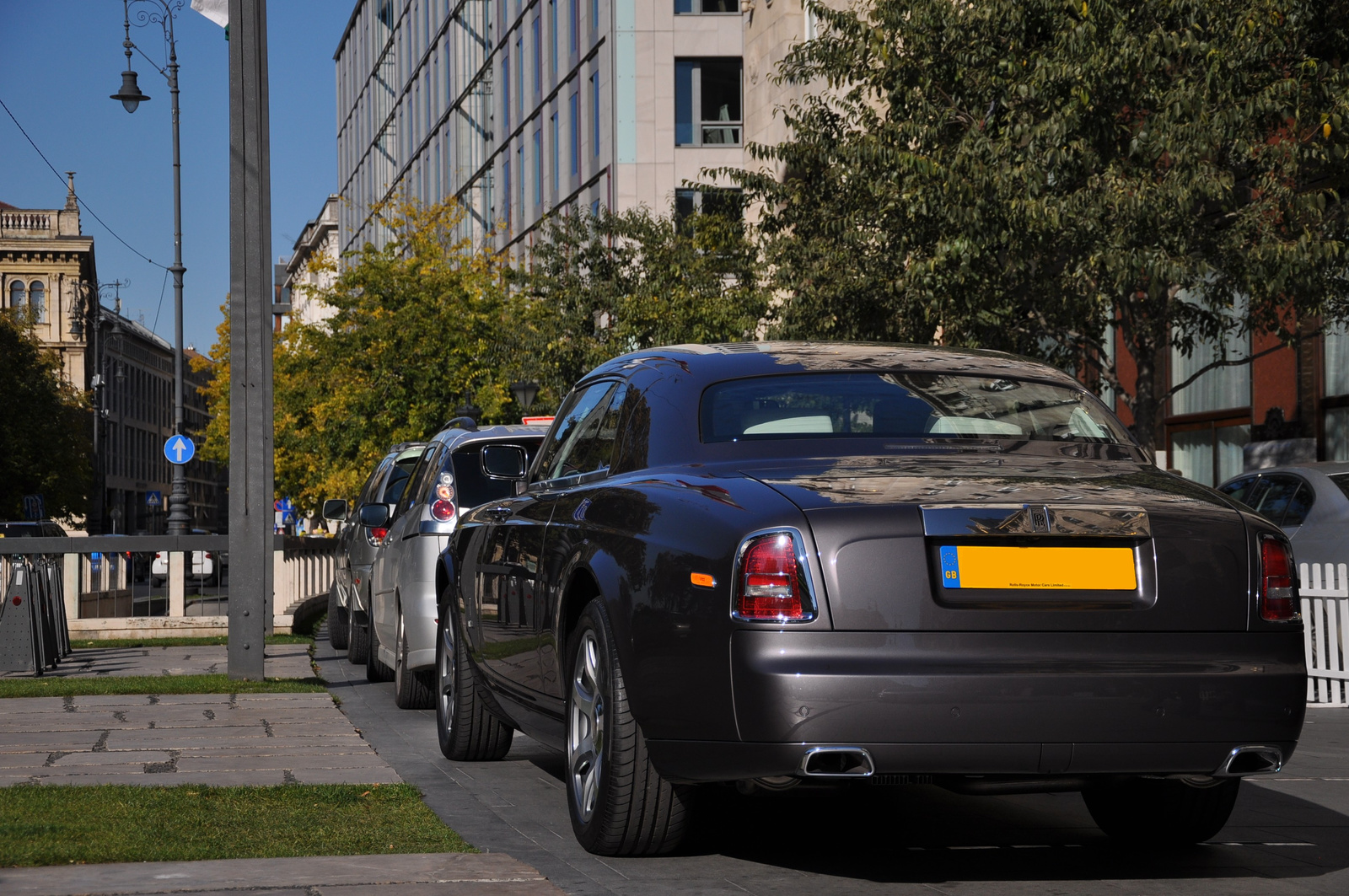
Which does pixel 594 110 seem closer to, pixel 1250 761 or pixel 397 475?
pixel 397 475

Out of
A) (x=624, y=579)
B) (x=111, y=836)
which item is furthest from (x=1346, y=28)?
(x=111, y=836)

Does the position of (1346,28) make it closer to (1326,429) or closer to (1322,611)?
(1322,611)

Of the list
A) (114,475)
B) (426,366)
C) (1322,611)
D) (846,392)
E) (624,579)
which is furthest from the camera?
(114,475)

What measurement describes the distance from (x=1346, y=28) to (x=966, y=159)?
3143mm

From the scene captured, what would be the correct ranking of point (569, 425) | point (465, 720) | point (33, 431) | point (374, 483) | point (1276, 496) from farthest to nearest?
point (33, 431) < point (374, 483) < point (1276, 496) < point (465, 720) < point (569, 425)

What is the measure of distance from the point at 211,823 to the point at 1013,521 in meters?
3.02

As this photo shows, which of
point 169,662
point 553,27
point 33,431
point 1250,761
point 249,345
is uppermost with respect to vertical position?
point 553,27

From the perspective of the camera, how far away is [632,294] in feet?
92.0

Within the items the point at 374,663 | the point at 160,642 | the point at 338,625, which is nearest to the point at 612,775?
the point at 374,663

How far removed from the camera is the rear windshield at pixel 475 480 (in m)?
9.64

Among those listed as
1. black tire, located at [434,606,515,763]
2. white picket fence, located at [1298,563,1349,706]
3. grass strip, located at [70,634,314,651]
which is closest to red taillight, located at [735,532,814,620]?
black tire, located at [434,606,515,763]

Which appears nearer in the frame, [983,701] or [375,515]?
[983,701]

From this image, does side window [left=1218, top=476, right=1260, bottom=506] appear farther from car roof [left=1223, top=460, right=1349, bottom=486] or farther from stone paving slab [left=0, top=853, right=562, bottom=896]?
stone paving slab [left=0, top=853, right=562, bottom=896]

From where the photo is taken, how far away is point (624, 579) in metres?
5.03
